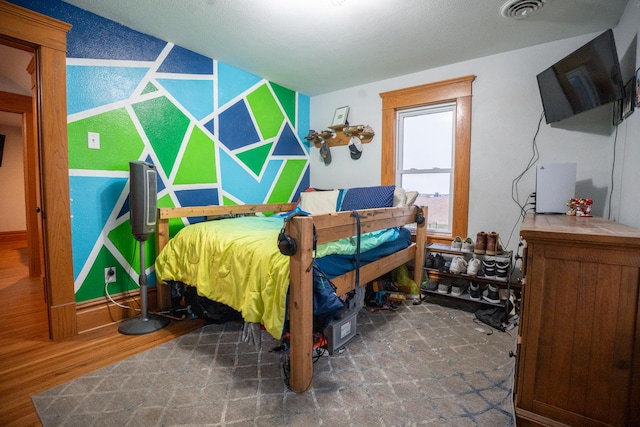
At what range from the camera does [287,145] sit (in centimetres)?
375

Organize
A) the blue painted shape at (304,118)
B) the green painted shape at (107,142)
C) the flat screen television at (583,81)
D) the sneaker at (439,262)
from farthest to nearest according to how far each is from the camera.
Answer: the blue painted shape at (304,118)
the sneaker at (439,262)
the green painted shape at (107,142)
the flat screen television at (583,81)

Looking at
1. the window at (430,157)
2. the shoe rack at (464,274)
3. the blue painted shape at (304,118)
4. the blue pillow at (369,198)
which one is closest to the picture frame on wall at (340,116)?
the blue painted shape at (304,118)

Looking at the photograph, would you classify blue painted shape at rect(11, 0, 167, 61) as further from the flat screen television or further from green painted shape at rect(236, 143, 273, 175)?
the flat screen television

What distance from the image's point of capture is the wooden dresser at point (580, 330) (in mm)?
1009

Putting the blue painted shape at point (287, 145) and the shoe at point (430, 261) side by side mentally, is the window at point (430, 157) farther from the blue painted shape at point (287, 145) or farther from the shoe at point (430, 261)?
the blue painted shape at point (287, 145)

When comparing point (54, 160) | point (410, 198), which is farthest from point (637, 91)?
point (54, 160)

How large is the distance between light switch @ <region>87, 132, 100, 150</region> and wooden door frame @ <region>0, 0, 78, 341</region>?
16 cm

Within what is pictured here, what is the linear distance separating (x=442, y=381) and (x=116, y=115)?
9.59 feet

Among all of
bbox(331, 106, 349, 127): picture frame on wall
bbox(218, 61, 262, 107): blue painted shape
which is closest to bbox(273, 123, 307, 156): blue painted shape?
bbox(331, 106, 349, 127): picture frame on wall

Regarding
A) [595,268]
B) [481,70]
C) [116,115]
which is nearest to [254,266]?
[595,268]

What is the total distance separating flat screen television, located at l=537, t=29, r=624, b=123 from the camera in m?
1.71

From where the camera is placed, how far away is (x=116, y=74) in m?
→ 2.27

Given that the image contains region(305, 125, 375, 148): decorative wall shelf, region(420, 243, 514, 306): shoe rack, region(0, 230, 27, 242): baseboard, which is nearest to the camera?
region(420, 243, 514, 306): shoe rack

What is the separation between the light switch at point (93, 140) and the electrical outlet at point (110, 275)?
95 centimetres
